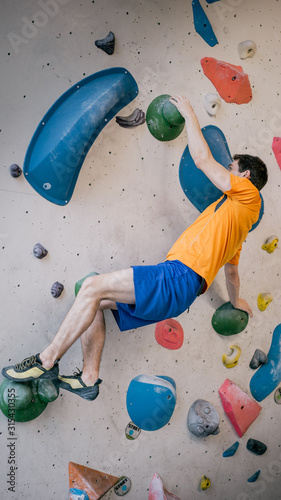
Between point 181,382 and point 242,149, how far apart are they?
1467 millimetres

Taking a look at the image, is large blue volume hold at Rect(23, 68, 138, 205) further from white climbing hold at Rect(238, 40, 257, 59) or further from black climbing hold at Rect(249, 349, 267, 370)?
black climbing hold at Rect(249, 349, 267, 370)

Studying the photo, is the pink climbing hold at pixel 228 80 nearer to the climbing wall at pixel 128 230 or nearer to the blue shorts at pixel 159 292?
the climbing wall at pixel 128 230

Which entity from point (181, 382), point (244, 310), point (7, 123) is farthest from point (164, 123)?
point (181, 382)

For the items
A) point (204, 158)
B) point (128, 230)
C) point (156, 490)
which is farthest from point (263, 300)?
point (156, 490)

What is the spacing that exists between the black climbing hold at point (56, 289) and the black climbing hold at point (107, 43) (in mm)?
1208

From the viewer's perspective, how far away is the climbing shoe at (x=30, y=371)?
2.24m

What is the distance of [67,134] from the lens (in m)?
2.35

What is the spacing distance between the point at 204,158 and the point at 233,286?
90 cm

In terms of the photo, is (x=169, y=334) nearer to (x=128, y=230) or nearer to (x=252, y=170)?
(x=128, y=230)

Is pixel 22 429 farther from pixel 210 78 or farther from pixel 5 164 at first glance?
pixel 210 78

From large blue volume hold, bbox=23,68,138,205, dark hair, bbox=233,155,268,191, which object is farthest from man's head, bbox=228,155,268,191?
large blue volume hold, bbox=23,68,138,205

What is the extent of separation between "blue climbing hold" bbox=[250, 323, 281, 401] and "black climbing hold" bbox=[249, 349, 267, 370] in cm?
5

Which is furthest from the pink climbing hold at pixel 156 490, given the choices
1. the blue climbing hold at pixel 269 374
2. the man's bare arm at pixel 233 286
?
the man's bare arm at pixel 233 286

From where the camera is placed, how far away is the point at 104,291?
7.35 feet
